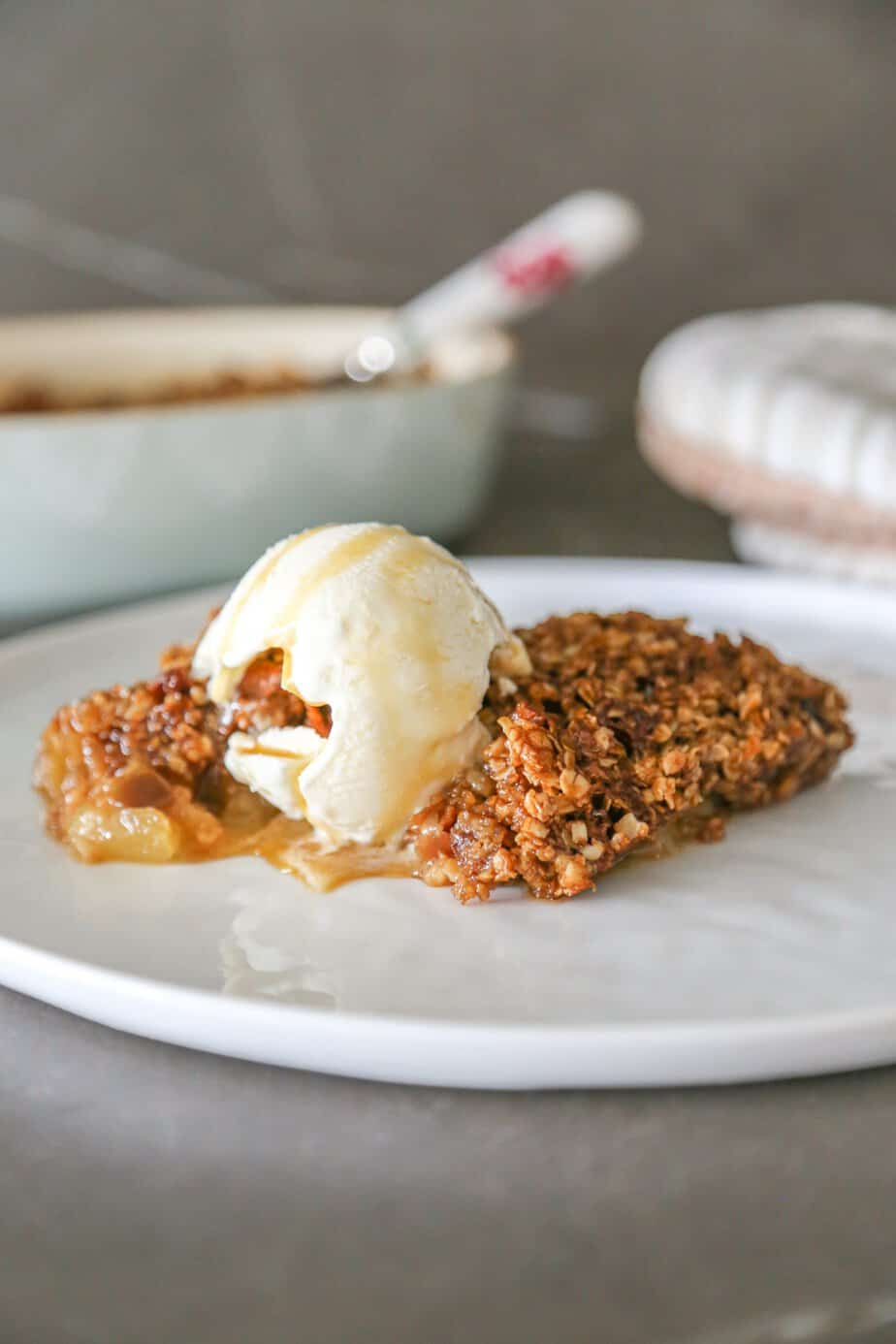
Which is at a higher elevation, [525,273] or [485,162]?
[485,162]

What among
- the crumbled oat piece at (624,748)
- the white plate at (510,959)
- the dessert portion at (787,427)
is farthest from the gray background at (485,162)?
the white plate at (510,959)

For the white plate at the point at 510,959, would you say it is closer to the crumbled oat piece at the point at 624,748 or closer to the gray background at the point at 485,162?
the crumbled oat piece at the point at 624,748

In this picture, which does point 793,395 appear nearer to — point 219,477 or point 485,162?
point 219,477

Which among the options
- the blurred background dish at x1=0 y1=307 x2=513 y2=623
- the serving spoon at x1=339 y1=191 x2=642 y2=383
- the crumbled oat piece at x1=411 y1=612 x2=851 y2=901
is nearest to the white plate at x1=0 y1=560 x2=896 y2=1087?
the crumbled oat piece at x1=411 y1=612 x2=851 y2=901

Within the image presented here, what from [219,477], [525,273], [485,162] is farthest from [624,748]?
[485,162]

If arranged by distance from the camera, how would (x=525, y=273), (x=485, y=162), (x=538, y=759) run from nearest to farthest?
(x=538, y=759)
(x=525, y=273)
(x=485, y=162)

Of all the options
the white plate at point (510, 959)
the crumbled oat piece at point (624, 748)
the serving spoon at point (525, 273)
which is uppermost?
the serving spoon at point (525, 273)

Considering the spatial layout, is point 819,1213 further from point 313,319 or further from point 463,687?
point 313,319
